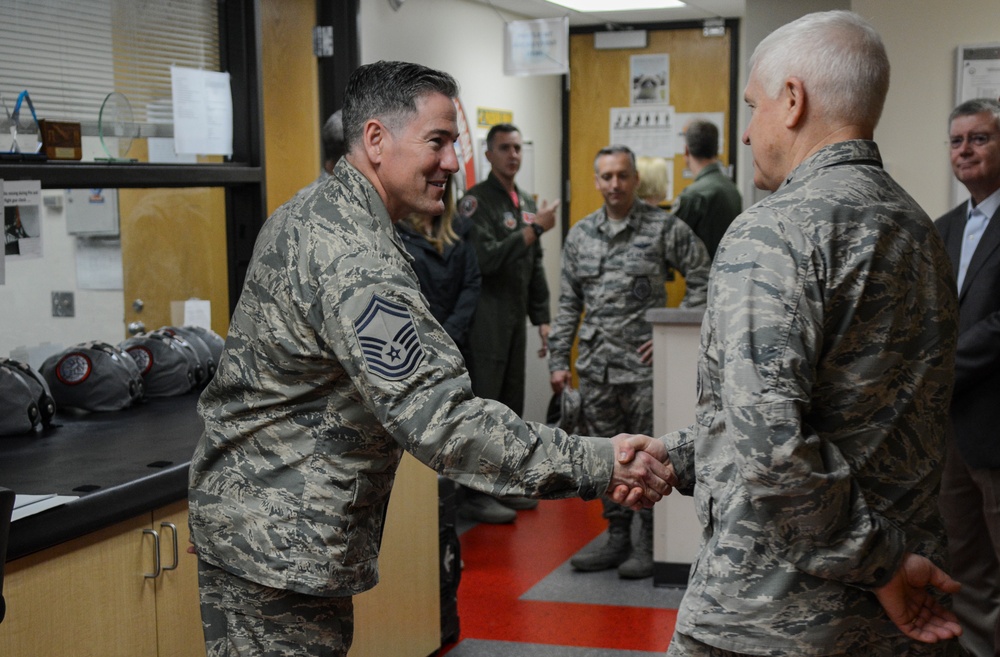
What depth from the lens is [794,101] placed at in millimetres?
1642

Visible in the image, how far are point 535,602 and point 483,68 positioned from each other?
11.5 feet

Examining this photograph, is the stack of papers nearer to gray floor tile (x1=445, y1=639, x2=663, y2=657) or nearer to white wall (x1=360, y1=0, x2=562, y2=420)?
gray floor tile (x1=445, y1=639, x2=663, y2=657)

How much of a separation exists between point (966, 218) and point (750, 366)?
2226 millimetres

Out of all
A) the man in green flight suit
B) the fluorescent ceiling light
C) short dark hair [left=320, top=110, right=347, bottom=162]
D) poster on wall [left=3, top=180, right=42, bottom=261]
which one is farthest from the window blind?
the fluorescent ceiling light

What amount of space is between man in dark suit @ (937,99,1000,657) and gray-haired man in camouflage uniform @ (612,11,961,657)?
156cm

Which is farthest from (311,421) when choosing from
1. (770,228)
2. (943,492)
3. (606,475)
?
(943,492)

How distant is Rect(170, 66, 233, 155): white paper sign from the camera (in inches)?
145

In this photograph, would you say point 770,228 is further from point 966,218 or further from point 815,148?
point 966,218

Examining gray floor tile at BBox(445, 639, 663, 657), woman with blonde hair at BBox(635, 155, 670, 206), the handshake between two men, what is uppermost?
woman with blonde hair at BBox(635, 155, 670, 206)

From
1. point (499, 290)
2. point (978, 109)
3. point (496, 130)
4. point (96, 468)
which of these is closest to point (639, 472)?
point (96, 468)

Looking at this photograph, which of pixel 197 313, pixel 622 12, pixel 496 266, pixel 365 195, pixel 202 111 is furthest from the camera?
pixel 622 12

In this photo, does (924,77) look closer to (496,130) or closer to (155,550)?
(496,130)

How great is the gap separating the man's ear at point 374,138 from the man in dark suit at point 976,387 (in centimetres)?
191

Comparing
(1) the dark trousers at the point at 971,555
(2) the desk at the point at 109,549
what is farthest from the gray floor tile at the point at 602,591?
(2) the desk at the point at 109,549
